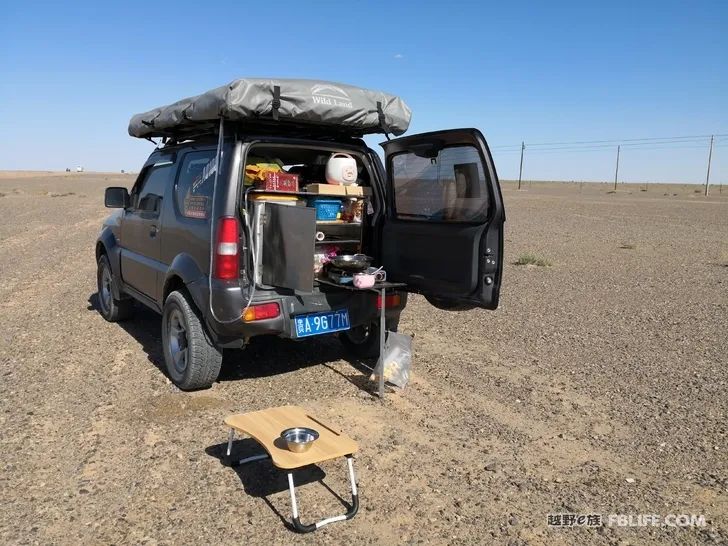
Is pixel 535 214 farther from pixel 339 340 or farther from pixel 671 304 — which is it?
pixel 339 340

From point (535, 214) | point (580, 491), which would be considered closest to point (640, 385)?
point (580, 491)

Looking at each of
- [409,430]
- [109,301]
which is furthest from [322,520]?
[109,301]

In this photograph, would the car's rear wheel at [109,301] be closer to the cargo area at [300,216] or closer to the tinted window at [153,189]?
the tinted window at [153,189]

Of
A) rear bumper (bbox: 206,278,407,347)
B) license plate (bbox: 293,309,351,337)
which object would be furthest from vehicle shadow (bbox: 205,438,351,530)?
license plate (bbox: 293,309,351,337)

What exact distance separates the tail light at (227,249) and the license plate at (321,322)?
598 millimetres

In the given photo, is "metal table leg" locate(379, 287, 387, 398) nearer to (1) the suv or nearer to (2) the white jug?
(1) the suv

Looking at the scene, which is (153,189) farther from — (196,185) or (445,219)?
(445,219)

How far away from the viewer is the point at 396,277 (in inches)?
198

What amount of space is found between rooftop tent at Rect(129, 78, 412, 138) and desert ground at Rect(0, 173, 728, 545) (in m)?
2.07

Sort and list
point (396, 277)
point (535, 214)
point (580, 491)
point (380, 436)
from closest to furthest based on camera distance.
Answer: point (580, 491) → point (380, 436) → point (396, 277) → point (535, 214)

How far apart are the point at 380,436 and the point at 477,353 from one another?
2.21 meters

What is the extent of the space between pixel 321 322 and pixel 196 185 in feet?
4.75

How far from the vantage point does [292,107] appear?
14.6ft

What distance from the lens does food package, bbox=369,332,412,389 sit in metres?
4.97
